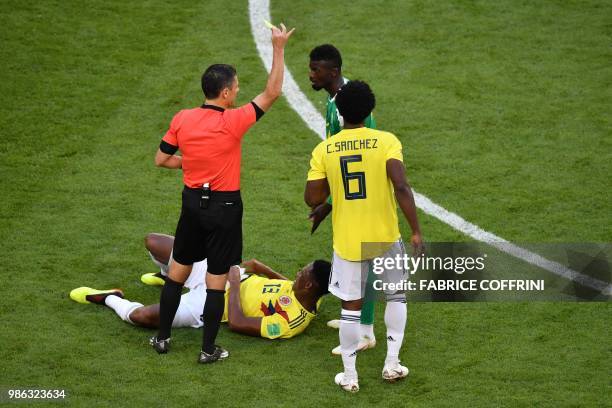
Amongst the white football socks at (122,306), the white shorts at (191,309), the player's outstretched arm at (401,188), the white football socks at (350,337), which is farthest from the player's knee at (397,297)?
the white football socks at (122,306)

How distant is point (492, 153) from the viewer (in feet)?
37.7

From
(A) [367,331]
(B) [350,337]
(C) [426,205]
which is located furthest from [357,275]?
(C) [426,205]

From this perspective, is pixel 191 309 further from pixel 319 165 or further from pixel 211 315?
pixel 319 165

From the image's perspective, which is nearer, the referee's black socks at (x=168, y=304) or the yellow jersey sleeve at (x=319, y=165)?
the yellow jersey sleeve at (x=319, y=165)

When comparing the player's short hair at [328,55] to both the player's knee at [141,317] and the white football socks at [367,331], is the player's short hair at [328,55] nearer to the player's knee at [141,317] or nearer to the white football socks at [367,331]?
the white football socks at [367,331]

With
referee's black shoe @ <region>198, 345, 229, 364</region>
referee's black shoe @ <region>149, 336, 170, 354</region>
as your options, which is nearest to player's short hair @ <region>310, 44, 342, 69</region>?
referee's black shoe @ <region>198, 345, 229, 364</region>

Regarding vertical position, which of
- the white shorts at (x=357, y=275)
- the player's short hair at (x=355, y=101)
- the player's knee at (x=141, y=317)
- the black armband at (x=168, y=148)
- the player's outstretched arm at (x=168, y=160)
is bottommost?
the player's knee at (x=141, y=317)

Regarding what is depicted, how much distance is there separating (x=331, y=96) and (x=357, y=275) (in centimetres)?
156

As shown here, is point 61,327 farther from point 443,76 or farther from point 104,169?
point 443,76

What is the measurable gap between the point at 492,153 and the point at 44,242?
4.96 metres

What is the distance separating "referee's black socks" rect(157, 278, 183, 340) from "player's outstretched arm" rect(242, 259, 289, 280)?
102cm

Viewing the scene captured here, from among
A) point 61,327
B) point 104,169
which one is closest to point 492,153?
point 104,169

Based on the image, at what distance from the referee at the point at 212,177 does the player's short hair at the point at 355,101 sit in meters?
0.59

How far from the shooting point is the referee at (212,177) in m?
7.61
